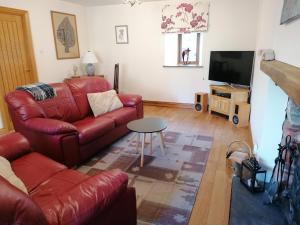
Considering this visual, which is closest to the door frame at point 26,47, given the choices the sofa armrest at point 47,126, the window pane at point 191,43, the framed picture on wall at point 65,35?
the framed picture on wall at point 65,35

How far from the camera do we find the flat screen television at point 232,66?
13.0ft

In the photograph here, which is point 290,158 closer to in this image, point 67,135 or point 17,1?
point 67,135

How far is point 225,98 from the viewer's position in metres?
4.20

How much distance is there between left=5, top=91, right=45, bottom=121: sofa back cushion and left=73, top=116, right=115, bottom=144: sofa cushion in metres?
0.49

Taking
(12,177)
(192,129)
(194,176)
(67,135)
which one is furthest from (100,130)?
(192,129)

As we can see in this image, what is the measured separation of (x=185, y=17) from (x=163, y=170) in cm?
339

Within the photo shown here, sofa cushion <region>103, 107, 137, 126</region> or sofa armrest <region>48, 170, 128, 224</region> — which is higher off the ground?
sofa armrest <region>48, 170, 128, 224</region>

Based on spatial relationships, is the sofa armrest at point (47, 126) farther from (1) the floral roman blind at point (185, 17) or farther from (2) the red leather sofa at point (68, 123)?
(1) the floral roman blind at point (185, 17)

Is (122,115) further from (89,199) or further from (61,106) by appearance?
(89,199)

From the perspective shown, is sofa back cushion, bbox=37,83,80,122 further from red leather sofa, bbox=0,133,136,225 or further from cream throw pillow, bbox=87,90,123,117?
red leather sofa, bbox=0,133,136,225

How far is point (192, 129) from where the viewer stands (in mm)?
3777

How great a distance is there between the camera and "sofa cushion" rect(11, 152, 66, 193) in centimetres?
156

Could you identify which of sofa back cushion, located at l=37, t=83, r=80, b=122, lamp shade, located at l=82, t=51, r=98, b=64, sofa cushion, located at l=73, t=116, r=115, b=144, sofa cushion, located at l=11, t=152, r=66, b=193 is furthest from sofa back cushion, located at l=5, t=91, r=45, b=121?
lamp shade, located at l=82, t=51, r=98, b=64

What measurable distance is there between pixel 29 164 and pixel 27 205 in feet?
3.60
